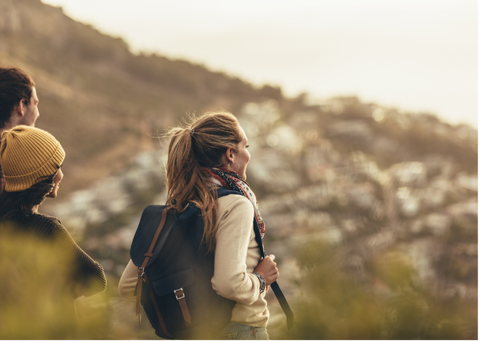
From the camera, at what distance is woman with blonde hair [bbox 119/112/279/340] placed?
1.39 metres

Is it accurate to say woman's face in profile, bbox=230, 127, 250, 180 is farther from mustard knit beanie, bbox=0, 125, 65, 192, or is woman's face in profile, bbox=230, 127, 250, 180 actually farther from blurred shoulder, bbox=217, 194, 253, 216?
mustard knit beanie, bbox=0, 125, 65, 192

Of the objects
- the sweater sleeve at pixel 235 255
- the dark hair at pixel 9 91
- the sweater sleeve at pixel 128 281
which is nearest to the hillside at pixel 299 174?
the sweater sleeve at pixel 235 255

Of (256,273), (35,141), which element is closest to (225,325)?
(256,273)

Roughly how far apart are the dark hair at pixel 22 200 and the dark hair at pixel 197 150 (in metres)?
0.48

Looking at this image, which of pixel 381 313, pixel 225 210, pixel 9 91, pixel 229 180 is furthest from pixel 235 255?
pixel 9 91

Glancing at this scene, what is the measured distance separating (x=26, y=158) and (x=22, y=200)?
0.52 ft

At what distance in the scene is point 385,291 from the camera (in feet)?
3.32

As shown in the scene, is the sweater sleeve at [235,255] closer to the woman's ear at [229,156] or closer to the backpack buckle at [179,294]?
the backpack buckle at [179,294]

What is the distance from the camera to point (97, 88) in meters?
21.0

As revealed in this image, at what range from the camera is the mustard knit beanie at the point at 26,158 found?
1480 millimetres

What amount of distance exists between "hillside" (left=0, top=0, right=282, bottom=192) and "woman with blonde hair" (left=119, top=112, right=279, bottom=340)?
37.2 ft

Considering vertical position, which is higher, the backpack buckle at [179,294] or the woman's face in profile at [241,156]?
the woman's face in profile at [241,156]

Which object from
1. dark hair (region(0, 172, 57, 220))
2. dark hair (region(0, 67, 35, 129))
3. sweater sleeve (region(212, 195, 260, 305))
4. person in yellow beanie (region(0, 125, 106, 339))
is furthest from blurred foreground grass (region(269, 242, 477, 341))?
dark hair (region(0, 67, 35, 129))

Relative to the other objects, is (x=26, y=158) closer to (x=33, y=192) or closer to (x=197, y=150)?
(x=33, y=192)
